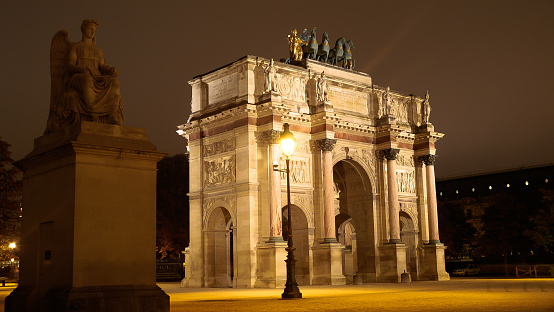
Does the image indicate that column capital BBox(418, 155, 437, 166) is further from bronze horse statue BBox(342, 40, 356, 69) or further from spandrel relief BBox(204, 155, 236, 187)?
spandrel relief BBox(204, 155, 236, 187)

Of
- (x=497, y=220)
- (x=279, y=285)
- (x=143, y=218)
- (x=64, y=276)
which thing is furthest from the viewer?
(x=497, y=220)

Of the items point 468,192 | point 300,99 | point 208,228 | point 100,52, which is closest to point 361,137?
point 300,99

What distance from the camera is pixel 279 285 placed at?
3775 cm

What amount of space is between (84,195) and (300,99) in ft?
100

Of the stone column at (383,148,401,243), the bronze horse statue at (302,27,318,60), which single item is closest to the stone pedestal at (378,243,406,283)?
the stone column at (383,148,401,243)

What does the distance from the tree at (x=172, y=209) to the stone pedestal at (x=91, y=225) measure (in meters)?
49.7

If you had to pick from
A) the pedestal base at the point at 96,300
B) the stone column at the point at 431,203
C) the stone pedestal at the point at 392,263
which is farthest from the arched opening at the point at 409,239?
the pedestal base at the point at 96,300

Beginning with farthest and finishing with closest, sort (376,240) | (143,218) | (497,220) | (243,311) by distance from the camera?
1. (497,220)
2. (376,240)
3. (243,311)
4. (143,218)

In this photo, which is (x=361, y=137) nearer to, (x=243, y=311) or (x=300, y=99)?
(x=300, y=99)

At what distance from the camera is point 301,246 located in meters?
43.0

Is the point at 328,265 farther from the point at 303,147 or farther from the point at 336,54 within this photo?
the point at 336,54

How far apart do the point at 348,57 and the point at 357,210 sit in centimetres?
1077

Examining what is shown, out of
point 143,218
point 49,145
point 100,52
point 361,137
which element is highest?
point 361,137

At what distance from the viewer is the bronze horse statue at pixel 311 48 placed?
46594 millimetres
